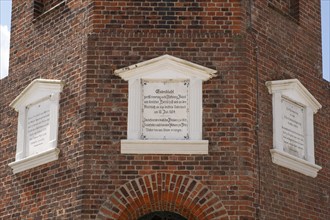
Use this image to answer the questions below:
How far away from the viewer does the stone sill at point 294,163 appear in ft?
45.4

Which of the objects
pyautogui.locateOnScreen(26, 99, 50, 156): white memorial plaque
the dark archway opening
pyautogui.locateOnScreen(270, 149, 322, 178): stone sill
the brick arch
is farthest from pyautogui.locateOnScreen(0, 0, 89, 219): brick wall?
pyautogui.locateOnScreen(270, 149, 322, 178): stone sill

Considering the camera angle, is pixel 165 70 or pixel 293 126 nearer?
pixel 165 70

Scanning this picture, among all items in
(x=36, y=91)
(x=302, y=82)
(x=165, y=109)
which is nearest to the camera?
(x=165, y=109)

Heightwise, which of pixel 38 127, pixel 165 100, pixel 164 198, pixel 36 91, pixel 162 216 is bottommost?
pixel 162 216

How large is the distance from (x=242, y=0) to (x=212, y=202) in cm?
357

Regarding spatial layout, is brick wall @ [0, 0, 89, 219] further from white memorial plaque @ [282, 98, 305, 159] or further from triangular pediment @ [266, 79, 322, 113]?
white memorial plaque @ [282, 98, 305, 159]

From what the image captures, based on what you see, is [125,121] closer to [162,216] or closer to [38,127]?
[162,216]

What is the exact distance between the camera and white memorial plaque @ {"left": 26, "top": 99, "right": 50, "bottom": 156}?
14.1 meters

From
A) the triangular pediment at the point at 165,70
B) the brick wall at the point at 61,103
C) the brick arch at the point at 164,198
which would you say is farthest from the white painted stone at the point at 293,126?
the brick wall at the point at 61,103

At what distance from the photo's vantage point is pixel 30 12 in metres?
15.5

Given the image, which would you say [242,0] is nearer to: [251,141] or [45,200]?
[251,141]

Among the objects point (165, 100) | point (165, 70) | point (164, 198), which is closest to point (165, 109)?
point (165, 100)

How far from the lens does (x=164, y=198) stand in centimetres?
1313

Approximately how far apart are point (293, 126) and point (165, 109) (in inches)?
97.4
